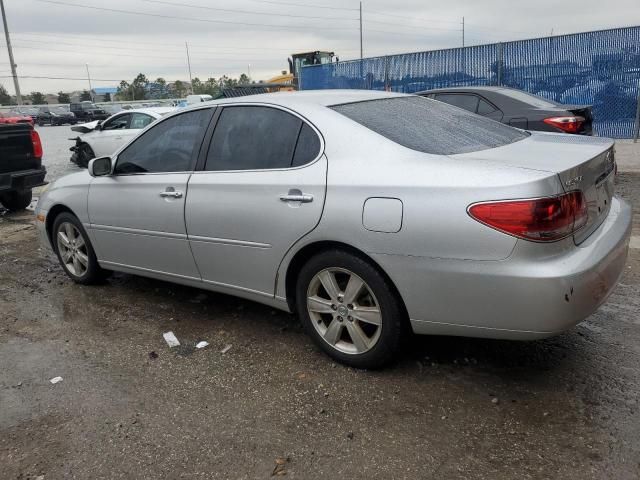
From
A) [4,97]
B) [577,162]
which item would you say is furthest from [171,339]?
[4,97]

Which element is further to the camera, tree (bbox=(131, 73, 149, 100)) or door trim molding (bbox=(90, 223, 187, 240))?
tree (bbox=(131, 73, 149, 100))

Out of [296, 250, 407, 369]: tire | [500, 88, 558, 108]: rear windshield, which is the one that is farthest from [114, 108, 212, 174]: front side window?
[500, 88, 558, 108]: rear windshield

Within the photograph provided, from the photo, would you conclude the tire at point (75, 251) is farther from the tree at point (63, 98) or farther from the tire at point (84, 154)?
the tree at point (63, 98)

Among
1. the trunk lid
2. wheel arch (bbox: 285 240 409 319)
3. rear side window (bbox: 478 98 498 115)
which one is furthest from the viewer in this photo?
rear side window (bbox: 478 98 498 115)

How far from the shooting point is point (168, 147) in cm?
430

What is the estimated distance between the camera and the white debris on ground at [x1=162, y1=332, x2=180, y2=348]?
3.97 m

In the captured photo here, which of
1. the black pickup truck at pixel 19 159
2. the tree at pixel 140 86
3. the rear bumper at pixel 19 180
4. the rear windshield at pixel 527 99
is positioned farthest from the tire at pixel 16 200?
the tree at pixel 140 86

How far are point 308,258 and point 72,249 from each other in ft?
9.20

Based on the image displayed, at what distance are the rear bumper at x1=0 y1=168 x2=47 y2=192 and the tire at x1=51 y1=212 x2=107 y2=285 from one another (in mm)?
3569

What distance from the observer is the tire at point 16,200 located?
921cm

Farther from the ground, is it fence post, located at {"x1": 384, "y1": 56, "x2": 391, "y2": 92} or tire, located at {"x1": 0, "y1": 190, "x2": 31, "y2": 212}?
fence post, located at {"x1": 384, "y1": 56, "x2": 391, "y2": 92}

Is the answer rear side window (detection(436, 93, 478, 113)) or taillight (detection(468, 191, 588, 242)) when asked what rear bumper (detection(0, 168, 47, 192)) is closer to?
rear side window (detection(436, 93, 478, 113))

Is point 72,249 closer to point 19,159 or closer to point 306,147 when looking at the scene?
point 306,147

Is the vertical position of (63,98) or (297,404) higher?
(63,98)
